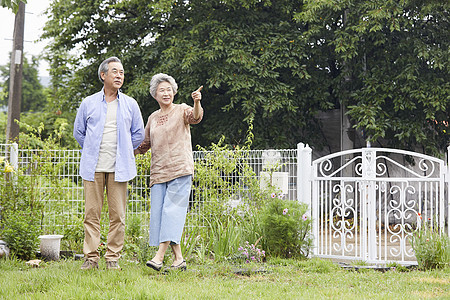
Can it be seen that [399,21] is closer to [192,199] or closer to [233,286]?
[192,199]

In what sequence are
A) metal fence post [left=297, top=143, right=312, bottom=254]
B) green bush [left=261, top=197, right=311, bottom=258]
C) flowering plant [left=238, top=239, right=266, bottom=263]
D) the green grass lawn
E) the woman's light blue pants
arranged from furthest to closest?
metal fence post [left=297, top=143, right=312, bottom=254], green bush [left=261, top=197, right=311, bottom=258], flowering plant [left=238, top=239, right=266, bottom=263], the woman's light blue pants, the green grass lawn

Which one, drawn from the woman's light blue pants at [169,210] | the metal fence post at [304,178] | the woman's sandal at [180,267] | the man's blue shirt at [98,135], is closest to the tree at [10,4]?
the man's blue shirt at [98,135]

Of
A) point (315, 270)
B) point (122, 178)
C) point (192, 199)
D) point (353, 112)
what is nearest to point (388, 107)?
point (353, 112)

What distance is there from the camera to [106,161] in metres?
Answer: 4.95

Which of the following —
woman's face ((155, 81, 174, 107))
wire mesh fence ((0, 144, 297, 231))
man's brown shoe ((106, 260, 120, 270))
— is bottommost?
man's brown shoe ((106, 260, 120, 270))

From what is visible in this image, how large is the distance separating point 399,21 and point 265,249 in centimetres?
647

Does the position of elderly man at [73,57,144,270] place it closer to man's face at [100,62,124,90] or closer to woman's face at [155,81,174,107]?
man's face at [100,62,124,90]

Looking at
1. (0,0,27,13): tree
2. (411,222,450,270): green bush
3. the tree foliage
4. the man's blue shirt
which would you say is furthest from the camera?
the tree foliage

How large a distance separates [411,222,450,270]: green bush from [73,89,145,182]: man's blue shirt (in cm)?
320

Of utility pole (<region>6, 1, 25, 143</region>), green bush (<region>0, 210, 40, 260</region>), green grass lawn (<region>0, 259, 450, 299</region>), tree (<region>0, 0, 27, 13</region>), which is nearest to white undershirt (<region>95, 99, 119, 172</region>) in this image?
green grass lawn (<region>0, 259, 450, 299</region>)

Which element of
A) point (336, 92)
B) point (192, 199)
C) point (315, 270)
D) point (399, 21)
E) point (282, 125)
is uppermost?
point (399, 21)

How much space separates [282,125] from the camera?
38.9 ft

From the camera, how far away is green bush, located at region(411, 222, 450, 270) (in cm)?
550

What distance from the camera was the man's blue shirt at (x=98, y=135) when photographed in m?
4.93
